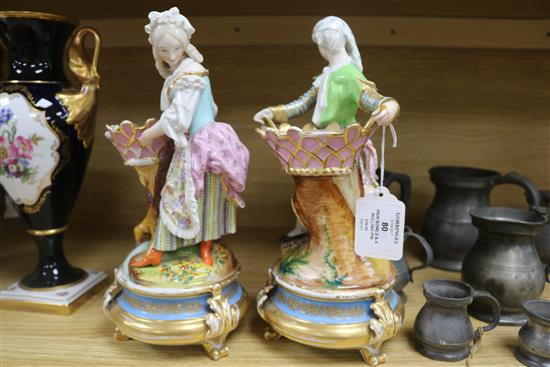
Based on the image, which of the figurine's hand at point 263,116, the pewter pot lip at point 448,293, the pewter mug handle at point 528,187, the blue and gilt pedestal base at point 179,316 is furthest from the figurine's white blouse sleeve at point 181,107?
the pewter mug handle at point 528,187

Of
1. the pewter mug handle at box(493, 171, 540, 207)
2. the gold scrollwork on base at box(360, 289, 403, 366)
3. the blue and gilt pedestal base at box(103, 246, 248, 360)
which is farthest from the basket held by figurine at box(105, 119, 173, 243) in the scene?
the pewter mug handle at box(493, 171, 540, 207)

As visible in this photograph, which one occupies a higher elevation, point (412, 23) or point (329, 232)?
point (412, 23)

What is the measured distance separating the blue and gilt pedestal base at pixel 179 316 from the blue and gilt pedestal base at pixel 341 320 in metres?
0.09

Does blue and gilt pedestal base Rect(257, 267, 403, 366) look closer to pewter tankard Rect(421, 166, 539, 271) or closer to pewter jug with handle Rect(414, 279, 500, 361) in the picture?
pewter jug with handle Rect(414, 279, 500, 361)

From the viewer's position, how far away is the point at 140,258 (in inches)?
30.6

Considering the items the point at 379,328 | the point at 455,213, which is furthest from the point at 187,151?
the point at 455,213

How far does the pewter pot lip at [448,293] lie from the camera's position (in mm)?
719

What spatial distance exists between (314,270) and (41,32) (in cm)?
66

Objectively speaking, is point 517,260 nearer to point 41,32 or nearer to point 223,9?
point 223,9

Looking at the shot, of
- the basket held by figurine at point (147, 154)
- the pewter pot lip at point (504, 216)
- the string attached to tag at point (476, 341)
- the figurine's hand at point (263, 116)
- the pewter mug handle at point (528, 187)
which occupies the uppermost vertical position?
the figurine's hand at point (263, 116)

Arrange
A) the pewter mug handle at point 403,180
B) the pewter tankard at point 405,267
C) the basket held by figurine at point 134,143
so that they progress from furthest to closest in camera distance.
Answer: the pewter mug handle at point 403,180 < the pewter tankard at point 405,267 < the basket held by figurine at point 134,143

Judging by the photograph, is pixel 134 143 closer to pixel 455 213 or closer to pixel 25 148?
pixel 25 148

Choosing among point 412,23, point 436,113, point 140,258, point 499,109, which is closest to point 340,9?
point 412,23

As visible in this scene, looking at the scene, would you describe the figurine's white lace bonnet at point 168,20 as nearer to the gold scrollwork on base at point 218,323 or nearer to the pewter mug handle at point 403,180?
the gold scrollwork on base at point 218,323
